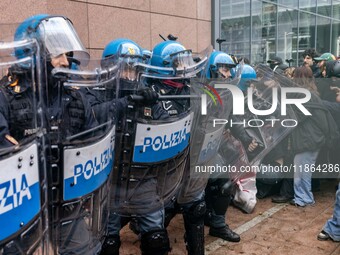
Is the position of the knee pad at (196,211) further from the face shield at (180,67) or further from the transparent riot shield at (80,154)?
the transparent riot shield at (80,154)

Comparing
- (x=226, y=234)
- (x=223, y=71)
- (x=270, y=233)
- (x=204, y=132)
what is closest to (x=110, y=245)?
(x=204, y=132)

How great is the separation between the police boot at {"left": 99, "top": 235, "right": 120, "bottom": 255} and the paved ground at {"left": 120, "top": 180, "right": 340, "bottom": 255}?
763 mm

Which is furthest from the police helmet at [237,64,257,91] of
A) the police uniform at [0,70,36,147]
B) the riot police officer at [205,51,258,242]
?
the police uniform at [0,70,36,147]

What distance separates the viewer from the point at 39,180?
1655mm

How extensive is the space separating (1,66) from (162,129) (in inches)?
43.9

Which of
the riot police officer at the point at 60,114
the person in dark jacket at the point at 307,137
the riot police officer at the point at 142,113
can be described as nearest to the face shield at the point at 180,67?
the riot police officer at the point at 142,113

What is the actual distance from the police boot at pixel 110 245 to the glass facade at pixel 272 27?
7.01m

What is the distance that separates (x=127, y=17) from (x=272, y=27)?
18.7ft

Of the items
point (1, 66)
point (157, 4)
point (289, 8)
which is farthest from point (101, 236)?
point (289, 8)

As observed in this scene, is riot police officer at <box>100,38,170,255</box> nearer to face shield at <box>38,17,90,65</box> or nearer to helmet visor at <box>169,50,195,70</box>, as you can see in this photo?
face shield at <box>38,17,90,65</box>

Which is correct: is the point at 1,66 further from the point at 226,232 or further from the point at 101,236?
the point at 226,232

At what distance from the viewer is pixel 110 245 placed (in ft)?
10.4

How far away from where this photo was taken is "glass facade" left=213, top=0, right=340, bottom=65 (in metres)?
10.4

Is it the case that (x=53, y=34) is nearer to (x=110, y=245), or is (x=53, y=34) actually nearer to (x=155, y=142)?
(x=155, y=142)
